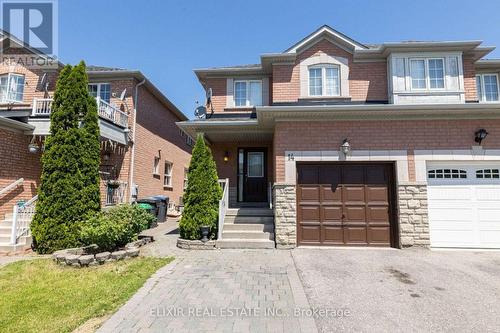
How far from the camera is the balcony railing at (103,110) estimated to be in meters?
10.5

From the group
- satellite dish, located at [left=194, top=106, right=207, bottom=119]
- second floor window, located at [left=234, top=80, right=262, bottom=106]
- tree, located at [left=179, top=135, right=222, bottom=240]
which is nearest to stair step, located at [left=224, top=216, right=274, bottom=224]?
tree, located at [left=179, top=135, right=222, bottom=240]

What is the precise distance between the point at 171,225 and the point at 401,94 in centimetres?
1050

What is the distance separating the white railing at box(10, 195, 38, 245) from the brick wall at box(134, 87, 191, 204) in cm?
472

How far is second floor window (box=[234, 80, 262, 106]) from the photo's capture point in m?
11.6

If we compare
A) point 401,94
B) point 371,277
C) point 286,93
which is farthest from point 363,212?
point 286,93

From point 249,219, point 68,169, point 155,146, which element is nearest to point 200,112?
point 249,219

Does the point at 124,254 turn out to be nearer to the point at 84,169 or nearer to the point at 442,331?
the point at 84,169

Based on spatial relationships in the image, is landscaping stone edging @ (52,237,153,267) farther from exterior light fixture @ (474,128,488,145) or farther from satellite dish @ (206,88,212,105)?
exterior light fixture @ (474,128,488,145)

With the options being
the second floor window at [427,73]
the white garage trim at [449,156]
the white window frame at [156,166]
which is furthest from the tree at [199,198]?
the second floor window at [427,73]

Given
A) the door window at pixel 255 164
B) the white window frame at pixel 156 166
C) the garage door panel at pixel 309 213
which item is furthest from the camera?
the white window frame at pixel 156 166

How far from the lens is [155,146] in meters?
15.1

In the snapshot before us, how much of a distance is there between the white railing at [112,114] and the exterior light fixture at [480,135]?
12.6 meters

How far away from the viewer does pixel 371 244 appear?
8336 millimetres

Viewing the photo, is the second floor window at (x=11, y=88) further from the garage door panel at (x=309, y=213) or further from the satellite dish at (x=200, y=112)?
the garage door panel at (x=309, y=213)
